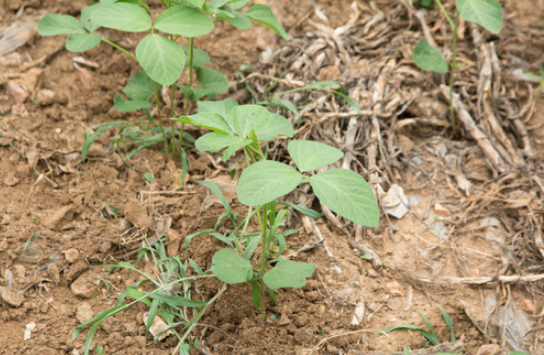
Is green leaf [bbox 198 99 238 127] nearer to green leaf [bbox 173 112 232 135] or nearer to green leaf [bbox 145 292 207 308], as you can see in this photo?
green leaf [bbox 173 112 232 135]

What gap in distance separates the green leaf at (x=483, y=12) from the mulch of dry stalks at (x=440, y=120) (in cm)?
59

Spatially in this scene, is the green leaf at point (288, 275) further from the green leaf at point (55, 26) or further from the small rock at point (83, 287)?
the green leaf at point (55, 26)

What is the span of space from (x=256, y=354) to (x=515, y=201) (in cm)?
129

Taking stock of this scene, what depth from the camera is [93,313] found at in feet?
5.59

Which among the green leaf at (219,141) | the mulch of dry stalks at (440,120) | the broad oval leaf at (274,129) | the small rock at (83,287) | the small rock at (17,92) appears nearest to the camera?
the green leaf at (219,141)

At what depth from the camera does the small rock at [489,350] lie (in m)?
1.69

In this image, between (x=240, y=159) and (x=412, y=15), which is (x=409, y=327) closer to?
(x=240, y=159)

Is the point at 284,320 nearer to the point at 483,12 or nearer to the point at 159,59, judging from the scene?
the point at 159,59

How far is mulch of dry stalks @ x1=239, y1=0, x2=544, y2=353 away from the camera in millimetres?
1976

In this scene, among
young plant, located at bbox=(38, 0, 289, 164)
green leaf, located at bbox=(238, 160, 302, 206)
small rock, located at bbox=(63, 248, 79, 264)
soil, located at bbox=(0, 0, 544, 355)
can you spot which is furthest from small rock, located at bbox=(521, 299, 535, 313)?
small rock, located at bbox=(63, 248, 79, 264)

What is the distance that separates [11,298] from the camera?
168 centimetres

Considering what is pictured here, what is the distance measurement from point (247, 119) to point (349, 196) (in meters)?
0.38

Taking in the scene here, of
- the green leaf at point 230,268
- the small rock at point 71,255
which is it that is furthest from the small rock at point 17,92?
the green leaf at point 230,268

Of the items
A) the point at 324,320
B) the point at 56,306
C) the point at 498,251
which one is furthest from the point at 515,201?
the point at 56,306
